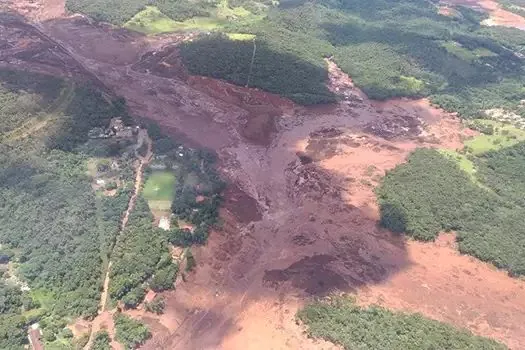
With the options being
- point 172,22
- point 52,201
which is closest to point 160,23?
point 172,22

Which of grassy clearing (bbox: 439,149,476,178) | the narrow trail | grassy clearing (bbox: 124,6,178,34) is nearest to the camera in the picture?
the narrow trail

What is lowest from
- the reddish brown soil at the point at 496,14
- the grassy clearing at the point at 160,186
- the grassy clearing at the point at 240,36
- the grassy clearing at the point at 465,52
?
the grassy clearing at the point at 160,186

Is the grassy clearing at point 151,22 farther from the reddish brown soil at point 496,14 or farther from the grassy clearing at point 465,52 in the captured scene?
the reddish brown soil at point 496,14

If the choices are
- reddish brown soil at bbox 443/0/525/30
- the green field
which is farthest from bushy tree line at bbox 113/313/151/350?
reddish brown soil at bbox 443/0/525/30

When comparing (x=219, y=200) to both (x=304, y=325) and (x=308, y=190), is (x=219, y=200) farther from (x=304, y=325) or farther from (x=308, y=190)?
(x=304, y=325)

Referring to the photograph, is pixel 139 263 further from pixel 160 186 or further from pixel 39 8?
pixel 39 8

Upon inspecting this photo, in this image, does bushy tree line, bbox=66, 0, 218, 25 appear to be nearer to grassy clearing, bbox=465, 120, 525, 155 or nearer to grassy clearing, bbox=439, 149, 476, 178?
grassy clearing, bbox=439, 149, 476, 178

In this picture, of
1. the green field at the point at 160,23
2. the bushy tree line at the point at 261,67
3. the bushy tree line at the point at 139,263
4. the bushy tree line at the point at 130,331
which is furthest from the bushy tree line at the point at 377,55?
the bushy tree line at the point at 130,331

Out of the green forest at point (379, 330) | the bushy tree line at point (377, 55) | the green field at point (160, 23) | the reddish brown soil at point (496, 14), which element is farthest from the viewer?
Answer: the reddish brown soil at point (496, 14)
